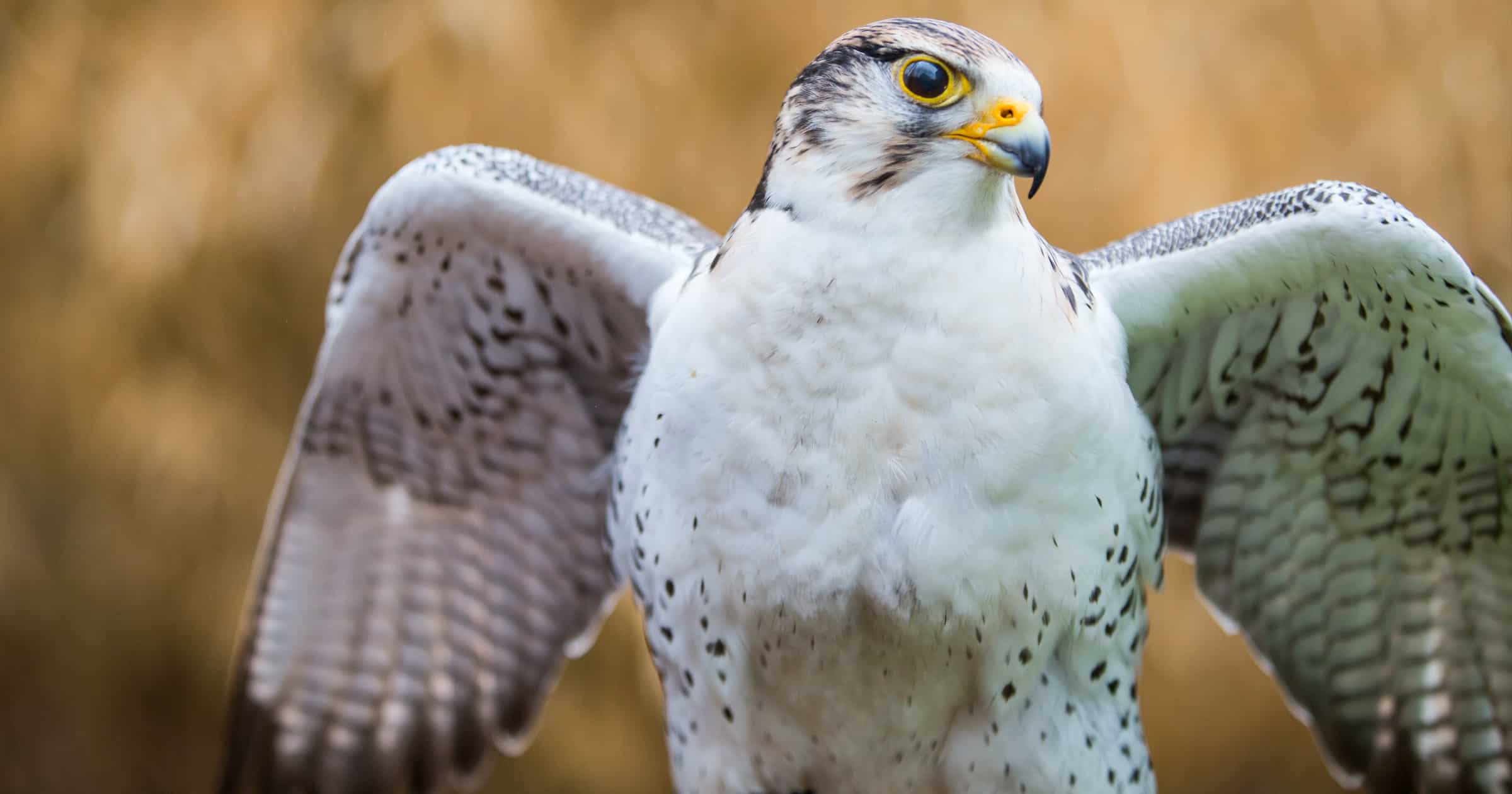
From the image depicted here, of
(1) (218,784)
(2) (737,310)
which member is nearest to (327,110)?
(1) (218,784)

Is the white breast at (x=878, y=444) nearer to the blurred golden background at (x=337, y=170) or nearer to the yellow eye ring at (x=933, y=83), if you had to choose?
the yellow eye ring at (x=933, y=83)

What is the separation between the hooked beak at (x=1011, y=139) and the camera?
1.79 metres

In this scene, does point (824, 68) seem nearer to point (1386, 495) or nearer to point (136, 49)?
point (1386, 495)

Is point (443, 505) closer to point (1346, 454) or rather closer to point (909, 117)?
point (909, 117)

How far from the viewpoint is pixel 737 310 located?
1995 millimetres

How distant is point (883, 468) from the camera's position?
195cm

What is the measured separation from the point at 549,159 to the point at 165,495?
1.65 metres

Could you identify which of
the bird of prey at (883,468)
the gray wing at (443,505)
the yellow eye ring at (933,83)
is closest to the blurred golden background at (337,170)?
the gray wing at (443,505)

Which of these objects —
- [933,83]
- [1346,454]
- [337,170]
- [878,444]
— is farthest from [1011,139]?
[337,170]

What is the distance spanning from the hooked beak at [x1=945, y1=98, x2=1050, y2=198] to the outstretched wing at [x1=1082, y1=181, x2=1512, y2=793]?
615 millimetres

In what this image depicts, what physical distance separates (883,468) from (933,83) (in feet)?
1.85

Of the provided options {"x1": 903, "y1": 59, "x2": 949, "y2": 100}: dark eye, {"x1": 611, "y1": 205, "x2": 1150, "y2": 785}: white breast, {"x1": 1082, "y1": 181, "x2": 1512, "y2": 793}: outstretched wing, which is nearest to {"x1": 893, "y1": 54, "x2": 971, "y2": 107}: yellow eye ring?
{"x1": 903, "y1": 59, "x2": 949, "y2": 100}: dark eye

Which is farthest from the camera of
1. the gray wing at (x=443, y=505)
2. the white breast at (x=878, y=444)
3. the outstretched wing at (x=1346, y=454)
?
the gray wing at (x=443, y=505)

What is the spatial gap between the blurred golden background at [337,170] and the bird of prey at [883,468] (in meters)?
1.32
